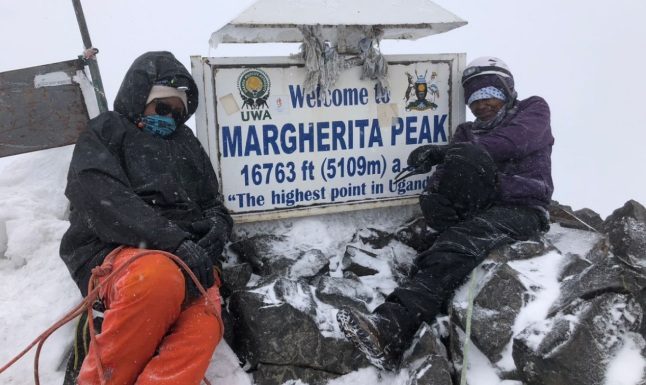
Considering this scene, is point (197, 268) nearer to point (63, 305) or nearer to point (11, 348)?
point (63, 305)

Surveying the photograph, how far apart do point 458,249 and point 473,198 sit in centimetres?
43

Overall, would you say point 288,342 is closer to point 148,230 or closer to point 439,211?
point 148,230

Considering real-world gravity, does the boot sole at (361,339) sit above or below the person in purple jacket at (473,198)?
below

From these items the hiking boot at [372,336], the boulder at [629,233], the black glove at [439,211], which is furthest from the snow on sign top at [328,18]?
the hiking boot at [372,336]

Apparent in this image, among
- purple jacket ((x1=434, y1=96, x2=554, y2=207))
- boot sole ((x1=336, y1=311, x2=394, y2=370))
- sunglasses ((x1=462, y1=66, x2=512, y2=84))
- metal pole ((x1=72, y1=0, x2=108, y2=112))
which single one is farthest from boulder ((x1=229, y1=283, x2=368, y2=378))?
sunglasses ((x1=462, y1=66, x2=512, y2=84))

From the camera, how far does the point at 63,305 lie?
310cm

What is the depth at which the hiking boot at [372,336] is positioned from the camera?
2.91m

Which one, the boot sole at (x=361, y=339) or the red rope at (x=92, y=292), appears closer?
the red rope at (x=92, y=292)

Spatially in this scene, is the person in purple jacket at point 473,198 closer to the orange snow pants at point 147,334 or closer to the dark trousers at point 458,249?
the dark trousers at point 458,249

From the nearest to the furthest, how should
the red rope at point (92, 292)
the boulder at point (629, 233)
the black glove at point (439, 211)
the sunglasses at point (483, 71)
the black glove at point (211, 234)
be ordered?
the red rope at point (92, 292) < the black glove at point (211, 234) < the boulder at point (629, 233) < the black glove at point (439, 211) < the sunglasses at point (483, 71)

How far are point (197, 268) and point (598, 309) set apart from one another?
7.36ft

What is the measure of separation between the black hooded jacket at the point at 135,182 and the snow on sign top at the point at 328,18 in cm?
64

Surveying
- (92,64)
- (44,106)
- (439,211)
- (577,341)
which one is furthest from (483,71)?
(44,106)

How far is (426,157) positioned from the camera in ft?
12.4
